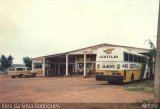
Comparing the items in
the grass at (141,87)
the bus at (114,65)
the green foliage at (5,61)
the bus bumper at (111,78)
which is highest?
the green foliage at (5,61)

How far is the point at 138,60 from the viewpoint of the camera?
2686 centimetres

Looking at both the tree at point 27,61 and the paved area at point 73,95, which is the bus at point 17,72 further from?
the tree at point 27,61

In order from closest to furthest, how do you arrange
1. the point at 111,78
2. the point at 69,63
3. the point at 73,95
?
the point at 73,95 < the point at 111,78 < the point at 69,63

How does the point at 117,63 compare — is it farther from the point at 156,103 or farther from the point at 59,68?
the point at 59,68

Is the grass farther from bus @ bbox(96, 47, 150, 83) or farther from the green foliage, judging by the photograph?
the green foliage

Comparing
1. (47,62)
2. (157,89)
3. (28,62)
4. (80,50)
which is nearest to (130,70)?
(157,89)

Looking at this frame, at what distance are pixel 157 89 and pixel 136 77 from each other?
638 inches

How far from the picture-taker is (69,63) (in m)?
47.5

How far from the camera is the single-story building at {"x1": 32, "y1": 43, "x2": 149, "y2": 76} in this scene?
137 feet

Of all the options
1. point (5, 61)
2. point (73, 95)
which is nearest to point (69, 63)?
point (73, 95)

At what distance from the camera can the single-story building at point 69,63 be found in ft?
137

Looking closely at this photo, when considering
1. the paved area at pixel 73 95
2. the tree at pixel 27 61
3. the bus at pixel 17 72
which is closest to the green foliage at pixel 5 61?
the tree at pixel 27 61

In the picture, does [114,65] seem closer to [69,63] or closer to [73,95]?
[73,95]

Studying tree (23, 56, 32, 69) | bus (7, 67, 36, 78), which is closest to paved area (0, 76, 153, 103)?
bus (7, 67, 36, 78)
